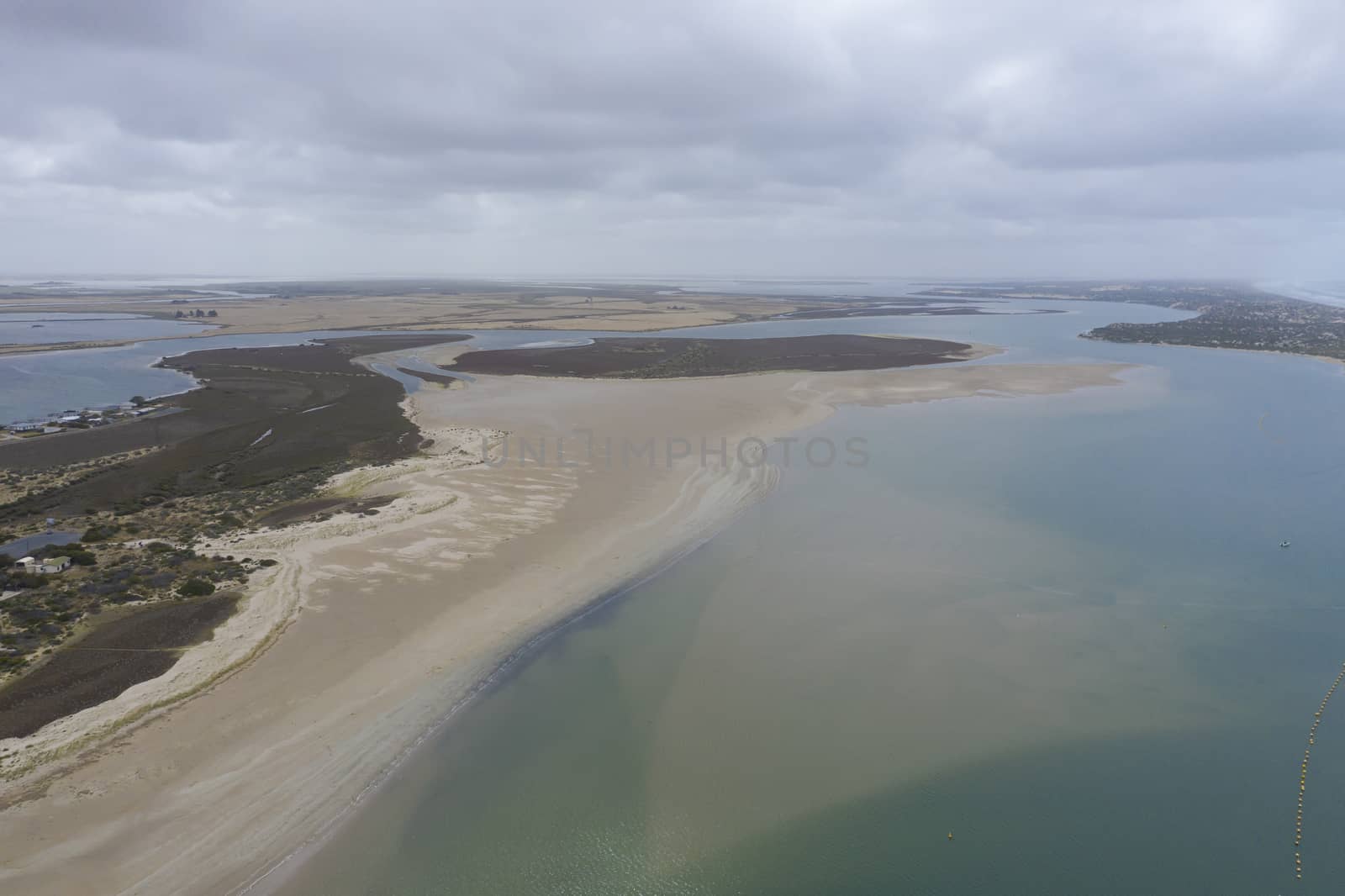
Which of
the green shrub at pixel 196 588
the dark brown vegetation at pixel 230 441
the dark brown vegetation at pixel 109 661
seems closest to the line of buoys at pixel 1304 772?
the dark brown vegetation at pixel 109 661

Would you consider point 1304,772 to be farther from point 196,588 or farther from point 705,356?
point 705,356

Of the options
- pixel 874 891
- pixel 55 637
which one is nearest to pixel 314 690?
pixel 55 637

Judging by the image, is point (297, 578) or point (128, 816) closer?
point (128, 816)

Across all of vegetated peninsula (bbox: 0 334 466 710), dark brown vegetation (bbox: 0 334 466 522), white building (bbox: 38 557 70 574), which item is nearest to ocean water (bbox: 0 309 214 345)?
dark brown vegetation (bbox: 0 334 466 522)

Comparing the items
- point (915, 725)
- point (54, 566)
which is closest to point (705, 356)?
point (54, 566)

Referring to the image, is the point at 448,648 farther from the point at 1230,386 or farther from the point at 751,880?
the point at 1230,386

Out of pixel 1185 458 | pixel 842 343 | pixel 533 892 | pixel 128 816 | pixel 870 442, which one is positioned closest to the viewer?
pixel 533 892
